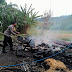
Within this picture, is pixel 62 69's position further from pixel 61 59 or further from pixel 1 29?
pixel 1 29

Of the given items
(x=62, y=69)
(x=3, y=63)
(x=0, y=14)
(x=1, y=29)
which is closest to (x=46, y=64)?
(x=62, y=69)

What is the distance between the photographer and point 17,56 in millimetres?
4574

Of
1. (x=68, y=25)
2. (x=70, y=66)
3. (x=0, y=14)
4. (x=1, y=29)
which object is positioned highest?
(x=0, y=14)

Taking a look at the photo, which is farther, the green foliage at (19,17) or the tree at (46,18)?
the tree at (46,18)

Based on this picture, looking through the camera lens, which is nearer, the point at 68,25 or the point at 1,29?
the point at 68,25

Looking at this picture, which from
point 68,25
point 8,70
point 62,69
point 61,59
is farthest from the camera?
point 68,25

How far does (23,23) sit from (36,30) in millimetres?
2961

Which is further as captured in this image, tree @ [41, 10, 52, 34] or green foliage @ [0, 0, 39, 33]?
tree @ [41, 10, 52, 34]

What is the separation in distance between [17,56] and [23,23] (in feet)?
26.4

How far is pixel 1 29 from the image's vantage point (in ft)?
32.6

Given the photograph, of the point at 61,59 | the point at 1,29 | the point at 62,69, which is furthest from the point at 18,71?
the point at 1,29

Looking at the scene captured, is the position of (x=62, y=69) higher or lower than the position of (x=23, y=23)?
lower

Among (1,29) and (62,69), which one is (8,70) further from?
(1,29)

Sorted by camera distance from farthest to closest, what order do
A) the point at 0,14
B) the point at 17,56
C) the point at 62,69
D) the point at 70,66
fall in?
the point at 0,14 → the point at 17,56 → the point at 70,66 → the point at 62,69
